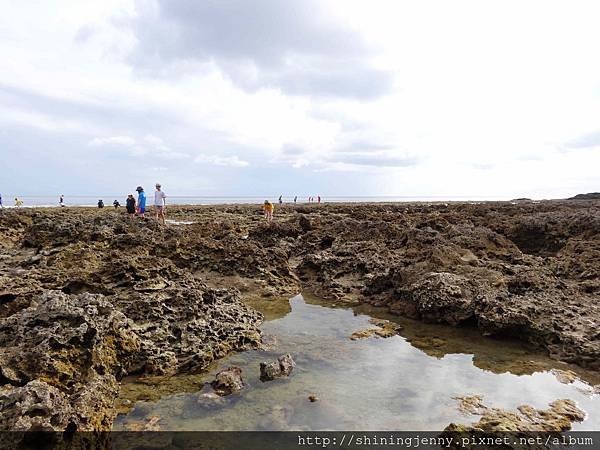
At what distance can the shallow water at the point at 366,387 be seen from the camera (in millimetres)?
5238

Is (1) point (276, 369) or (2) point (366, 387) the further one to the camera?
(1) point (276, 369)

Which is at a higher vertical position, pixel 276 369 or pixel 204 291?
pixel 204 291

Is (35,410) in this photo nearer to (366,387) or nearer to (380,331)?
(366,387)

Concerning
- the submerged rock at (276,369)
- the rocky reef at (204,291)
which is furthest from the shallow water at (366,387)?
the rocky reef at (204,291)

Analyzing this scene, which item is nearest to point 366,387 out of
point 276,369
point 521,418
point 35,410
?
point 276,369

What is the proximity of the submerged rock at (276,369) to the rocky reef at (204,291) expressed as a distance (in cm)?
121

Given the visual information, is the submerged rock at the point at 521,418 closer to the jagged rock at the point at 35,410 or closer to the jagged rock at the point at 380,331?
the jagged rock at the point at 380,331

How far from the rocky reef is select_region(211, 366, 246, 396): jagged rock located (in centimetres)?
85

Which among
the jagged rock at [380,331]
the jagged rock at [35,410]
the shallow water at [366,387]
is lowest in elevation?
the shallow water at [366,387]

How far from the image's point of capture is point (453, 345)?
8070mm

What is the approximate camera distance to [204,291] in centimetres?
905

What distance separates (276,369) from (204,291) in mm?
3282

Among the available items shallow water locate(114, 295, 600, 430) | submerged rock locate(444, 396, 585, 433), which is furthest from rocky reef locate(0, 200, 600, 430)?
submerged rock locate(444, 396, 585, 433)

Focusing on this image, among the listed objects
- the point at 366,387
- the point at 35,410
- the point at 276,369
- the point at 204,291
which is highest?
the point at 204,291
